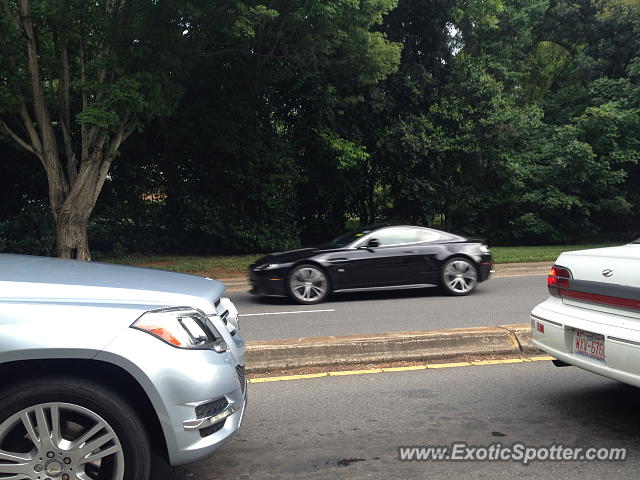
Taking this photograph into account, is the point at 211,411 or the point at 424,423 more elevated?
the point at 211,411

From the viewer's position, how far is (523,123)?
22.5 metres

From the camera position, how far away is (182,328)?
3.06 metres

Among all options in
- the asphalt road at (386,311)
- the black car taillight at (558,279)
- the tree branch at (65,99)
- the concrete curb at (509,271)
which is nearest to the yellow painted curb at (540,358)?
the black car taillight at (558,279)

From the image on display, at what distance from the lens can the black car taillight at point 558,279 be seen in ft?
14.8

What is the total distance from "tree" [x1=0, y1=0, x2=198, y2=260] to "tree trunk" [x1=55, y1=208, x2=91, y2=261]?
0.02 metres

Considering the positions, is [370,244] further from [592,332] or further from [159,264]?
[159,264]

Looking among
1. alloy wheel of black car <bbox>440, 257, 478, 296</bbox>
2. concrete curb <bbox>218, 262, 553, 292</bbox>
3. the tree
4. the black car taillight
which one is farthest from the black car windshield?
the black car taillight

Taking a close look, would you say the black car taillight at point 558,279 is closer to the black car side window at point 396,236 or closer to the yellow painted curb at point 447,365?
the yellow painted curb at point 447,365

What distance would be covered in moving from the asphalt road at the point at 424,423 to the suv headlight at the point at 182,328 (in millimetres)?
899

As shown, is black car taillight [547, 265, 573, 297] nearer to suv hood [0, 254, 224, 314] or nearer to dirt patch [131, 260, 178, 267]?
suv hood [0, 254, 224, 314]

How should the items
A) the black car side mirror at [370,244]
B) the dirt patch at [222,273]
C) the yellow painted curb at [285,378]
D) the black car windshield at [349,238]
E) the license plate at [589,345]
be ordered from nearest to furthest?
the license plate at [589,345]
the yellow painted curb at [285,378]
the black car side mirror at [370,244]
the black car windshield at [349,238]
the dirt patch at [222,273]

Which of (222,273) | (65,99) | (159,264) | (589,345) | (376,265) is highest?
(65,99)

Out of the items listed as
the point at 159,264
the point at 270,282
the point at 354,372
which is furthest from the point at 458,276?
the point at 159,264

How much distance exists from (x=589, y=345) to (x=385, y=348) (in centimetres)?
217
